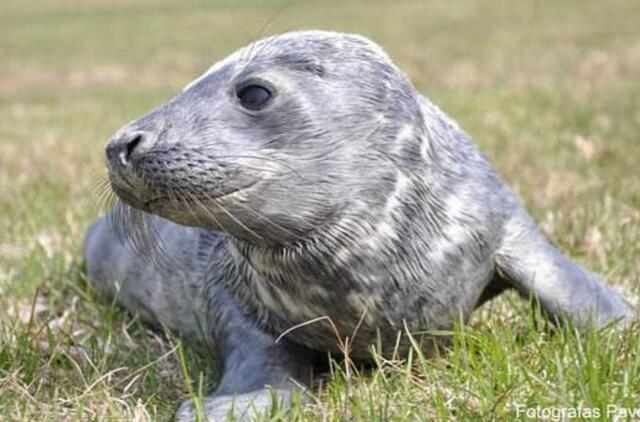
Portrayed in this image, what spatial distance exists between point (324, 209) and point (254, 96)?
32 cm

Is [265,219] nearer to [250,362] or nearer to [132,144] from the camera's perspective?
[132,144]

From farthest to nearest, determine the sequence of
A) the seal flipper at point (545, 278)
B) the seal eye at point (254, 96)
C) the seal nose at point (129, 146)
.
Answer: the seal flipper at point (545, 278)
the seal eye at point (254, 96)
the seal nose at point (129, 146)

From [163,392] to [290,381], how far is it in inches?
14.2

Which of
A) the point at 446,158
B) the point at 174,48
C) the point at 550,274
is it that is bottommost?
the point at 174,48

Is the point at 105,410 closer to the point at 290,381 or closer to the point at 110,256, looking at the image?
the point at 290,381

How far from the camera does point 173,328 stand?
3463 millimetres

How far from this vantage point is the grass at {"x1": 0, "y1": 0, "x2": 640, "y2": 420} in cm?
253

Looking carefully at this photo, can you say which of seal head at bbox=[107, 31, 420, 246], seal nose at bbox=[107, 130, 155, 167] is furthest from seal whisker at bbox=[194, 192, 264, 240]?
seal nose at bbox=[107, 130, 155, 167]

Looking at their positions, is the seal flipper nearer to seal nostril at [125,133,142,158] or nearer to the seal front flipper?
the seal front flipper

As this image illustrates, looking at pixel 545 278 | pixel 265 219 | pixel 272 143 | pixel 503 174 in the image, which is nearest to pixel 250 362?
pixel 265 219

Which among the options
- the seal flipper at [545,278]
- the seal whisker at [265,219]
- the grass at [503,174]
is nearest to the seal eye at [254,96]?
the seal whisker at [265,219]

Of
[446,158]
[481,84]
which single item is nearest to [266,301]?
[446,158]

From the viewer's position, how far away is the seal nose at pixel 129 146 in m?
2.43

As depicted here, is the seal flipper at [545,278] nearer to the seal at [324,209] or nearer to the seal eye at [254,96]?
the seal at [324,209]
